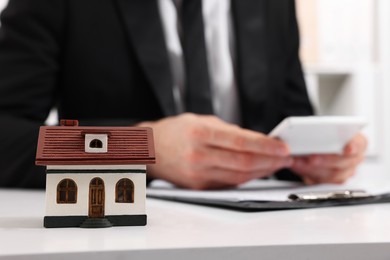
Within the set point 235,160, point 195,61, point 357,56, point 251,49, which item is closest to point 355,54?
point 357,56

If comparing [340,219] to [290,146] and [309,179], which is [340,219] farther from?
[309,179]

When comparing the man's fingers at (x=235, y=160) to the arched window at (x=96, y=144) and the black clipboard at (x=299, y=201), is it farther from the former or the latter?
the arched window at (x=96, y=144)

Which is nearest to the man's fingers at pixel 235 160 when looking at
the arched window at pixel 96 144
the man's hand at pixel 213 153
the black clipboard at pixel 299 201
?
the man's hand at pixel 213 153

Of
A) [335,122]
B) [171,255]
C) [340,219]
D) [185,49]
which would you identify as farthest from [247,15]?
[171,255]

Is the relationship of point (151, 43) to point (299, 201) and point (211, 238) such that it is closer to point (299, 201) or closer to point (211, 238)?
point (299, 201)

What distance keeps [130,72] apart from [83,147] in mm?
650

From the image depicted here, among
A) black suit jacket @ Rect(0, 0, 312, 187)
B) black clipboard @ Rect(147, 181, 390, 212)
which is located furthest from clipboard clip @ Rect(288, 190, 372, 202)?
black suit jacket @ Rect(0, 0, 312, 187)

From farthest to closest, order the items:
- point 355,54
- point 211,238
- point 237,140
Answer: point 355,54
point 237,140
point 211,238

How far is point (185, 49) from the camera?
1068 mm

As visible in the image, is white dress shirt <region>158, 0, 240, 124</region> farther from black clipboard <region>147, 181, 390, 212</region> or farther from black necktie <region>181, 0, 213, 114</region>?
black clipboard <region>147, 181, 390, 212</region>

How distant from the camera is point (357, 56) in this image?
6.96ft

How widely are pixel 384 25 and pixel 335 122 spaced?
1.54 metres

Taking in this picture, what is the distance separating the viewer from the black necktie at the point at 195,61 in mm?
1042

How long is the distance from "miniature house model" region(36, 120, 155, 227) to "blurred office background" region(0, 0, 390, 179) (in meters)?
1.68
